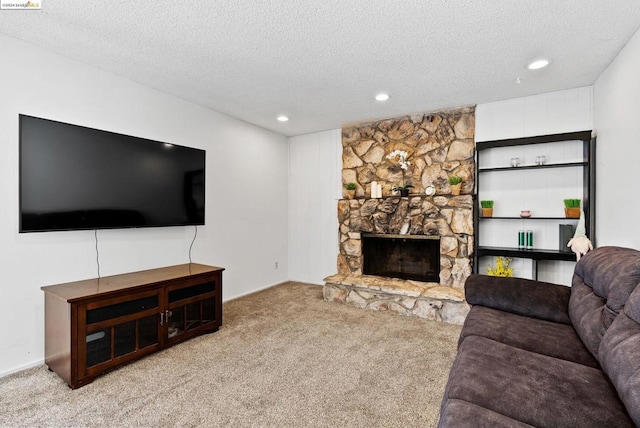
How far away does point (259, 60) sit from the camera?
2596 millimetres

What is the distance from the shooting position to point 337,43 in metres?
2.33

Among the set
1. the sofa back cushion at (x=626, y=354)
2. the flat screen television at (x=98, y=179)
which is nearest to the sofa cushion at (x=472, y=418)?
the sofa back cushion at (x=626, y=354)

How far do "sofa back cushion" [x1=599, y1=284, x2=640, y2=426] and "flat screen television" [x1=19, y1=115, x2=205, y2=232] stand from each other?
3288 millimetres

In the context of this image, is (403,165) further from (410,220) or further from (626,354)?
(626,354)

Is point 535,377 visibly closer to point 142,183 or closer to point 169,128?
point 142,183

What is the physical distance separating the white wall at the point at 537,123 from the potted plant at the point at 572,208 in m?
0.17

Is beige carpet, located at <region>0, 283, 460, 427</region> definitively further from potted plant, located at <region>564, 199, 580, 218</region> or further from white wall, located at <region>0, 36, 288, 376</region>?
potted plant, located at <region>564, 199, 580, 218</region>

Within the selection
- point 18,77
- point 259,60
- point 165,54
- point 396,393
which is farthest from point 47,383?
point 259,60

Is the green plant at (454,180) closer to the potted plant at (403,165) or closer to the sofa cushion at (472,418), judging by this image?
the potted plant at (403,165)

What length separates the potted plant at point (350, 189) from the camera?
175 inches

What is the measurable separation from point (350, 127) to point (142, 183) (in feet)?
9.45

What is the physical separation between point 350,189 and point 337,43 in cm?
234

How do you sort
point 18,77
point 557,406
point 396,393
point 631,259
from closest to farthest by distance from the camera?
point 557,406
point 631,259
point 396,393
point 18,77

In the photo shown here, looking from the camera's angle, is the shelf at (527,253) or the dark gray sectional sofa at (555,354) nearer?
the dark gray sectional sofa at (555,354)
